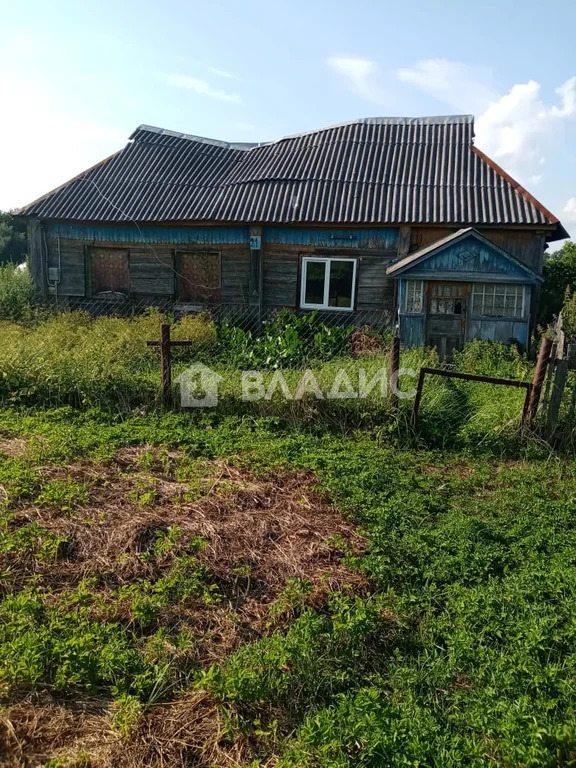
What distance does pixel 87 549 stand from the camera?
3.92 metres

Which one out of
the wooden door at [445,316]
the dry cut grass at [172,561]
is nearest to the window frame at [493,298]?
the wooden door at [445,316]

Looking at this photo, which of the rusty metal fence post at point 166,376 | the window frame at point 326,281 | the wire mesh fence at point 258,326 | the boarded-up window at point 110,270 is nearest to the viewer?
the rusty metal fence post at point 166,376

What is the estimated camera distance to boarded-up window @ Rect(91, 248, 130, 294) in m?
13.5

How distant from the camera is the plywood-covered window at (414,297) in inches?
431

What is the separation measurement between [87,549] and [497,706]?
2723 mm

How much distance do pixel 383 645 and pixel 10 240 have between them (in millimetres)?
31547

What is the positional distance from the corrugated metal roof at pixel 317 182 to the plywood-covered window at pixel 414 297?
1.57 meters

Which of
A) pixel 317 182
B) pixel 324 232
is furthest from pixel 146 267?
pixel 317 182

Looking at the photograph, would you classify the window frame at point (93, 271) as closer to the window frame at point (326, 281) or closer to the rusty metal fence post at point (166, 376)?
the window frame at point (326, 281)

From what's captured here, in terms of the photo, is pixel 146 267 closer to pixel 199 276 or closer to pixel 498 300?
pixel 199 276

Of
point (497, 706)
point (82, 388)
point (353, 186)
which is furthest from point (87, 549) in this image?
point (353, 186)

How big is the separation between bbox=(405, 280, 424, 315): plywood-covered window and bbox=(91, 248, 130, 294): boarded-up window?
260 inches

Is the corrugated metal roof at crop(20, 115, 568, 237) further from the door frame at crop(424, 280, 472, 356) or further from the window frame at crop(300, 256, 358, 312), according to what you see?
the door frame at crop(424, 280, 472, 356)

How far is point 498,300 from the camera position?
424 inches
